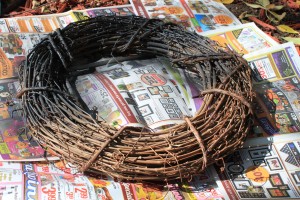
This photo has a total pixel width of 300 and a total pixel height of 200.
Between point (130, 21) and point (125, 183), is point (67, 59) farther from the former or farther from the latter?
point (125, 183)

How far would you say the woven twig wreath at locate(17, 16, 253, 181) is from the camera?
1.40m

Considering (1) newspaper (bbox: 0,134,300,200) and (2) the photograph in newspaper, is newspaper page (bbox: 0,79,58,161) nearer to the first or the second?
(1) newspaper (bbox: 0,134,300,200)

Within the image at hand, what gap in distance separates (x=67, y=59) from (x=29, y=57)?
13cm

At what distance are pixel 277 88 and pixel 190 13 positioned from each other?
59 centimetres

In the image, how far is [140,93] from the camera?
1.77 m

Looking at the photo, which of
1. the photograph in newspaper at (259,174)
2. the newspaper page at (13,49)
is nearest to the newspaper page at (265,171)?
the photograph in newspaper at (259,174)

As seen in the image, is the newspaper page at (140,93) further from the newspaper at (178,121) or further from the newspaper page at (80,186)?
the newspaper page at (80,186)

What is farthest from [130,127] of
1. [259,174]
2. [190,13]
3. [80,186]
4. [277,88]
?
[190,13]

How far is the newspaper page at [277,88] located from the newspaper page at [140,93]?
0.81 ft

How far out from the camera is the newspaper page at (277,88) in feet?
5.71

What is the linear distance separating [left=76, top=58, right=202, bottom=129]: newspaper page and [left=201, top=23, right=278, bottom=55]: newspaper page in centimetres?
29

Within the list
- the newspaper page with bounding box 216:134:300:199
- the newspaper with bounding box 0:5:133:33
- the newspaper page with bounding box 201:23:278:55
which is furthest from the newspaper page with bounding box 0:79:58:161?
the newspaper page with bounding box 201:23:278:55

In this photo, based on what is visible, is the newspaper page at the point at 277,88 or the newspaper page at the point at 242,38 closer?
the newspaper page at the point at 277,88

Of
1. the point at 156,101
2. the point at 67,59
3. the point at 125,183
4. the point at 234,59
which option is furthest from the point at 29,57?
the point at 234,59
